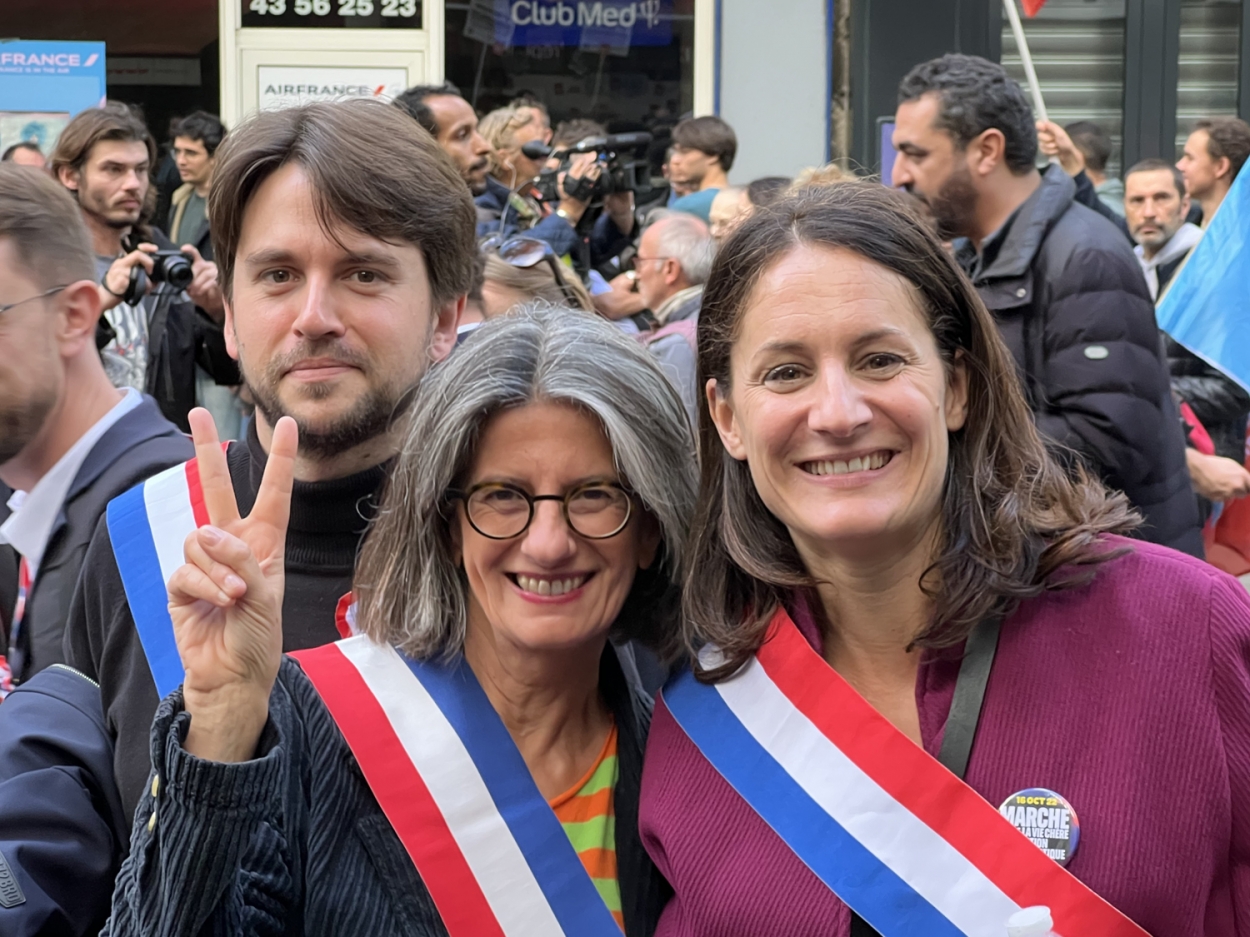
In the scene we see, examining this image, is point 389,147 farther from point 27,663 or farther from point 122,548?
point 27,663

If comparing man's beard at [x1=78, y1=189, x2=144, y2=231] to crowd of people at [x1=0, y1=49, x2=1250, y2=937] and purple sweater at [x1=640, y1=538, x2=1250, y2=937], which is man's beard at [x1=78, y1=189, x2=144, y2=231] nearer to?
crowd of people at [x1=0, y1=49, x2=1250, y2=937]

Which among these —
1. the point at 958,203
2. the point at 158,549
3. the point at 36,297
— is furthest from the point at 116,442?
the point at 958,203

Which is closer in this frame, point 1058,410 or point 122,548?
point 122,548

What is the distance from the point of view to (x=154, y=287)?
5875mm

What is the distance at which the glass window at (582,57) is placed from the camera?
9289 mm

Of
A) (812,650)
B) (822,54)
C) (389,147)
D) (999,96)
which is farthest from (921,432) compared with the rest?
(822,54)

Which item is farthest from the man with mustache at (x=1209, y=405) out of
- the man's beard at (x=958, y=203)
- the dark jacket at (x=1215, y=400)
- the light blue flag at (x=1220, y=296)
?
the man's beard at (x=958, y=203)

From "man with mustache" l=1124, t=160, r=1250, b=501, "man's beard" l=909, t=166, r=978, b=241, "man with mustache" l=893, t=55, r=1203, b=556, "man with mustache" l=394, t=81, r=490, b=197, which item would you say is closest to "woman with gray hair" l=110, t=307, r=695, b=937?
"man with mustache" l=893, t=55, r=1203, b=556

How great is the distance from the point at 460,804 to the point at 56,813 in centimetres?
54

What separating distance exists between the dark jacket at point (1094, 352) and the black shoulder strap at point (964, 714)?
6.26 feet

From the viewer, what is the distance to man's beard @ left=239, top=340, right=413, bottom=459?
2.44m

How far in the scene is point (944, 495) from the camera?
7.25 feet

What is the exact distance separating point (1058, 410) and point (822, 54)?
5.62 metres

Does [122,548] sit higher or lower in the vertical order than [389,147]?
lower
